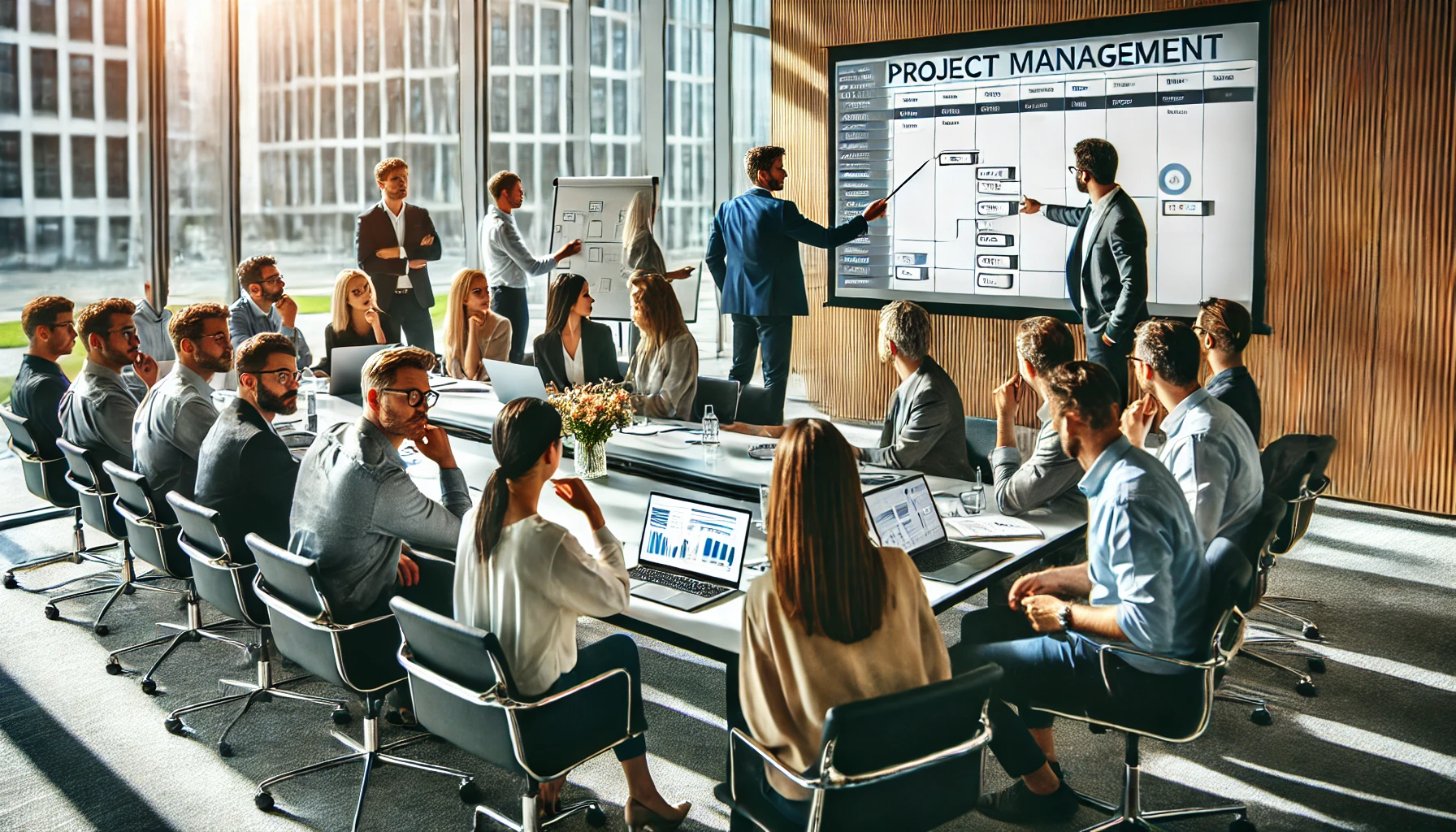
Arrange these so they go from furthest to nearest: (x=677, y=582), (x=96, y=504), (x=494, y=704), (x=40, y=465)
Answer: (x=40, y=465), (x=96, y=504), (x=677, y=582), (x=494, y=704)

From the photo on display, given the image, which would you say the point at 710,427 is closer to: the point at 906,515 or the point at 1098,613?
the point at 906,515

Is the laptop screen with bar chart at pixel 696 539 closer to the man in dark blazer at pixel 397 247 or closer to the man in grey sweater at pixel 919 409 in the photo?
the man in grey sweater at pixel 919 409

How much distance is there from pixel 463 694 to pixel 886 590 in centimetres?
103

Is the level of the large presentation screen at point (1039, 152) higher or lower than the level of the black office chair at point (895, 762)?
higher

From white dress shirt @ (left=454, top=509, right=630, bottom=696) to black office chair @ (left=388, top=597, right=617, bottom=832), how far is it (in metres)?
0.10

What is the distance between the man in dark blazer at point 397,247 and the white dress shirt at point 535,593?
5.37 metres

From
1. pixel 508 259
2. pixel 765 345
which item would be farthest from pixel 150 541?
pixel 765 345

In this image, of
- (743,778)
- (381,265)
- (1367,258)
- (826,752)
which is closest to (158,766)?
(743,778)

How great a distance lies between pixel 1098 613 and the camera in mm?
3045

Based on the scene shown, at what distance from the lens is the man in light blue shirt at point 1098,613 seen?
2.90 meters

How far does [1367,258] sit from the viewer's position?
267 inches

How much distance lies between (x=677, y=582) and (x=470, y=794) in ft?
3.11

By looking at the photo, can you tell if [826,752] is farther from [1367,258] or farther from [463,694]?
[1367,258]

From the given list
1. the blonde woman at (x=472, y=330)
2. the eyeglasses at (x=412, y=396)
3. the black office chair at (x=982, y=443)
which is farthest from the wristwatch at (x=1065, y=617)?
the blonde woman at (x=472, y=330)
